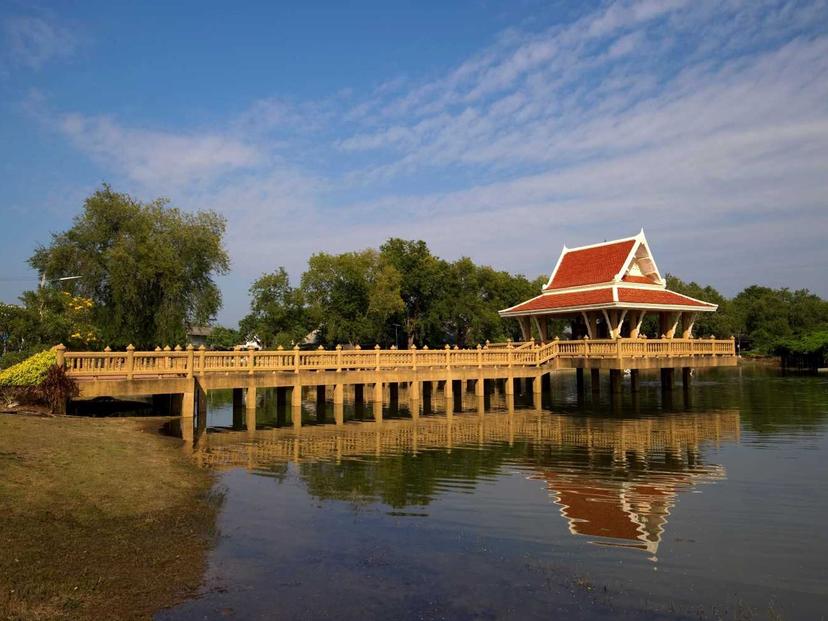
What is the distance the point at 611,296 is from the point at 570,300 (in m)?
3.04

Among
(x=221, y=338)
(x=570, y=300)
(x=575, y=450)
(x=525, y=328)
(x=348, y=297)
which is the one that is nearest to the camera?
(x=575, y=450)

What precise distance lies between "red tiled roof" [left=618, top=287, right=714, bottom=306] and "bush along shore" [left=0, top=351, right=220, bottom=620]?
85.8ft

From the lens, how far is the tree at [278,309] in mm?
56594

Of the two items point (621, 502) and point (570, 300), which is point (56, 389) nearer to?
point (621, 502)

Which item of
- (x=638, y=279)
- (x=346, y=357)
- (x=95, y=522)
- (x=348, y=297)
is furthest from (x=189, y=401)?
(x=348, y=297)

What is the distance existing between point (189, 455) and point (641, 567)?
41.8ft

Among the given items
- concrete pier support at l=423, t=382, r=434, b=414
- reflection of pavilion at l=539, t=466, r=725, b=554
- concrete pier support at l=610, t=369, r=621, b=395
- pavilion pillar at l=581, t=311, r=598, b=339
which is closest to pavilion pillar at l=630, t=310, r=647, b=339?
pavilion pillar at l=581, t=311, r=598, b=339

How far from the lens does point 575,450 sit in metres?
19.0

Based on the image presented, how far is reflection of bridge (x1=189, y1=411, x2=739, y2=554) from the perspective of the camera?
38.6 ft

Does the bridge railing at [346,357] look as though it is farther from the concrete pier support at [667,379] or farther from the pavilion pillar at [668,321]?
the concrete pier support at [667,379]

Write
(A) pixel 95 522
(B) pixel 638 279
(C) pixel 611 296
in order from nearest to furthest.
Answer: (A) pixel 95 522 < (C) pixel 611 296 < (B) pixel 638 279

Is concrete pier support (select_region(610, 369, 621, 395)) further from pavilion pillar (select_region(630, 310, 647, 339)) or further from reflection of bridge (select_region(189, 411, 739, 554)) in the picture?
reflection of bridge (select_region(189, 411, 739, 554))

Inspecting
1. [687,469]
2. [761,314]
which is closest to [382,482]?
[687,469]

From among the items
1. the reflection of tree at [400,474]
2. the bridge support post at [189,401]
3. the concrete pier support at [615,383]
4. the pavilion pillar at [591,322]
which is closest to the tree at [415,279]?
the pavilion pillar at [591,322]
